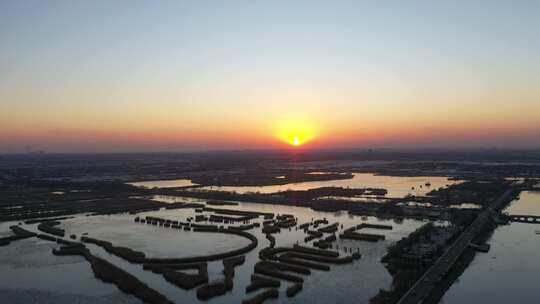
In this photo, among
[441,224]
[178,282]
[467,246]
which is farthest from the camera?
[441,224]

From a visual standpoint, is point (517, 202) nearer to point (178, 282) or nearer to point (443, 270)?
point (443, 270)

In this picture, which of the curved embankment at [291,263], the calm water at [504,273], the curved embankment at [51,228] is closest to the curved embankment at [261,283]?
the curved embankment at [291,263]

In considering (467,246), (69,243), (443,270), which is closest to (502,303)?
(443,270)

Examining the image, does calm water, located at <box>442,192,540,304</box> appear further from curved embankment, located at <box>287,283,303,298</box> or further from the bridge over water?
curved embankment, located at <box>287,283,303,298</box>

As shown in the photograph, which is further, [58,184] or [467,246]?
[58,184]

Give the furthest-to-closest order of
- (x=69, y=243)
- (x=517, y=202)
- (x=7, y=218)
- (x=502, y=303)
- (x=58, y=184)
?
(x=58, y=184)
(x=517, y=202)
(x=7, y=218)
(x=69, y=243)
(x=502, y=303)

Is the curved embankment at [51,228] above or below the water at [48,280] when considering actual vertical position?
above

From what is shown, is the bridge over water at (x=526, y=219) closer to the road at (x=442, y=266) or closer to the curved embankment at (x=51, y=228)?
the road at (x=442, y=266)
